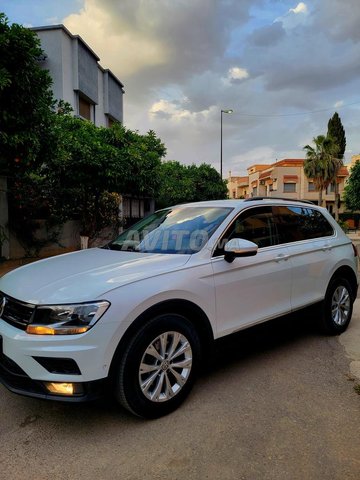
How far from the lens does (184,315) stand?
118 inches

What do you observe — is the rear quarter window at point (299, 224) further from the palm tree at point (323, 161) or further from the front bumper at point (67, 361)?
the palm tree at point (323, 161)

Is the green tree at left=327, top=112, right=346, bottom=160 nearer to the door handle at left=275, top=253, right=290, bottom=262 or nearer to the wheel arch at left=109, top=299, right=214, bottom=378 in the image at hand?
the door handle at left=275, top=253, right=290, bottom=262

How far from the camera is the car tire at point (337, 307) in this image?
4.51m

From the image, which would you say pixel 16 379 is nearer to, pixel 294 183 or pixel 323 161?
pixel 323 161

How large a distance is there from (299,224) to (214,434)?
103 inches

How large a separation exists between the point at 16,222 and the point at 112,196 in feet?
15.8

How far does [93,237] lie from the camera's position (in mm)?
13375

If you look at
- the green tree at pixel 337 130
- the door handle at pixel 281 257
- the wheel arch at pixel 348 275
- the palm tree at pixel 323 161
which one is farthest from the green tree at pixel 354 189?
the door handle at pixel 281 257

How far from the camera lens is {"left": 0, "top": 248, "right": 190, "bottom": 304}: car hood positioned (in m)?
2.61

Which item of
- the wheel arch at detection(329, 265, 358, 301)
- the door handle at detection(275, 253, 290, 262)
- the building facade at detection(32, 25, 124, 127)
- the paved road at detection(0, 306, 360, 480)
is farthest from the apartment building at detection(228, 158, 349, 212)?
the paved road at detection(0, 306, 360, 480)

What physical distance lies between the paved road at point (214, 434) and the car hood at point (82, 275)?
37.4 inches

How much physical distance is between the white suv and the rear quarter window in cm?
2

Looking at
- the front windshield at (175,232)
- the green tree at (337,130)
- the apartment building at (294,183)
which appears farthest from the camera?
the apartment building at (294,183)

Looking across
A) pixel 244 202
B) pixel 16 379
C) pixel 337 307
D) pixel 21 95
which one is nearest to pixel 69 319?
pixel 16 379
